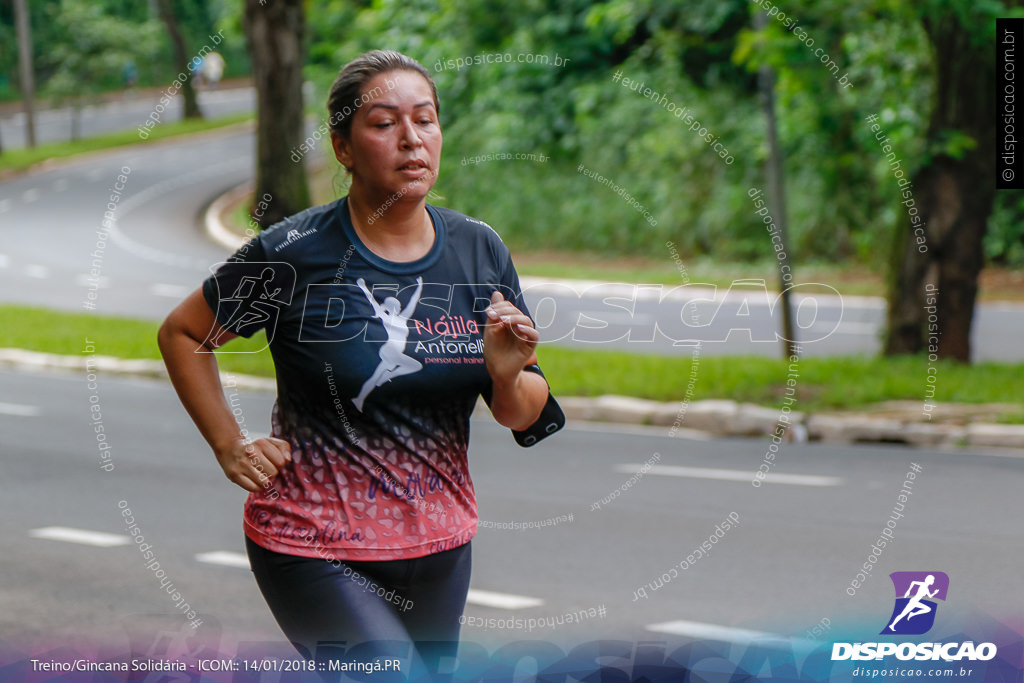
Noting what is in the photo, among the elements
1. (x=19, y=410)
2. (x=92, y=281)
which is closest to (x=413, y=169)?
(x=19, y=410)

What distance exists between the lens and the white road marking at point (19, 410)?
11.8 m

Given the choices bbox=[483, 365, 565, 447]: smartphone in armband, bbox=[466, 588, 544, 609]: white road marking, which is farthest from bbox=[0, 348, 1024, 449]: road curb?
bbox=[483, 365, 565, 447]: smartphone in armband

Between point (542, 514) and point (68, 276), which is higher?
point (542, 514)

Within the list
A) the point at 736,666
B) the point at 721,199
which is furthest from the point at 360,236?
the point at 721,199

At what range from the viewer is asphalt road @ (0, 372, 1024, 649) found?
594cm

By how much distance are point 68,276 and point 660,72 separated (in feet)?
34.3

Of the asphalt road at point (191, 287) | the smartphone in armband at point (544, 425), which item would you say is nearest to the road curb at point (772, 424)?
the asphalt road at point (191, 287)

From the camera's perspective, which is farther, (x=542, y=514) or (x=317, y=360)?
(x=542, y=514)

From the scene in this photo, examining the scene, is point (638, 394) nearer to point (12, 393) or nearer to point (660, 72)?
point (12, 393)

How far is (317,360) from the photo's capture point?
108 inches

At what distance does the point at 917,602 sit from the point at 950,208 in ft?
23.6

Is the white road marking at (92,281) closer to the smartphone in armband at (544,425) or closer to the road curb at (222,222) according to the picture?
the road curb at (222,222)

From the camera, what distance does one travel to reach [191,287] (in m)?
21.5

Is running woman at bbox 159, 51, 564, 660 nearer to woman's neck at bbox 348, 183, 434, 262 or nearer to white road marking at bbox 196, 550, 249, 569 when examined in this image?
woman's neck at bbox 348, 183, 434, 262
